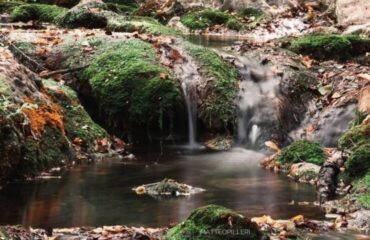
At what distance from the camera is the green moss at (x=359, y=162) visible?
24.0ft

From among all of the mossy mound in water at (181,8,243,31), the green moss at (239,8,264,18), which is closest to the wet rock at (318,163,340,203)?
the mossy mound in water at (181,8,243,31)

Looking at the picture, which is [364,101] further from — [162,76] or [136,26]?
[136,26]

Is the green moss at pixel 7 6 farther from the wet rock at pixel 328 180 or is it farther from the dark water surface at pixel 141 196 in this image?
the wet rock at pixel 328 180

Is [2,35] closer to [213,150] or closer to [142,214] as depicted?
[213,150]

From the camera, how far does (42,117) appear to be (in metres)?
8.48

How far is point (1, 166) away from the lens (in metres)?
7.32

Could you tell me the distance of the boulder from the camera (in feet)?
60.2

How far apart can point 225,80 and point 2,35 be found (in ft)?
12.6

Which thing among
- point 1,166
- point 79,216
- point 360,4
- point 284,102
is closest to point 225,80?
point 284,102

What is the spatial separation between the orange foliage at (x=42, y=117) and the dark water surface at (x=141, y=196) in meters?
0.71

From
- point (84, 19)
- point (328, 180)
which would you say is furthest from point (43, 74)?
point (84, 19)

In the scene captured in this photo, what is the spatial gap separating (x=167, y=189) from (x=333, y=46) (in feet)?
→ 23.5

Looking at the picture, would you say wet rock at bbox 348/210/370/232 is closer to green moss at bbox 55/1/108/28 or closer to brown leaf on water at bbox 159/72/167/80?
brown leaf on water at bbox 159/72/167/80

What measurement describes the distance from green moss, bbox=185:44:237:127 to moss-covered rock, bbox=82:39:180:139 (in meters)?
0.62
